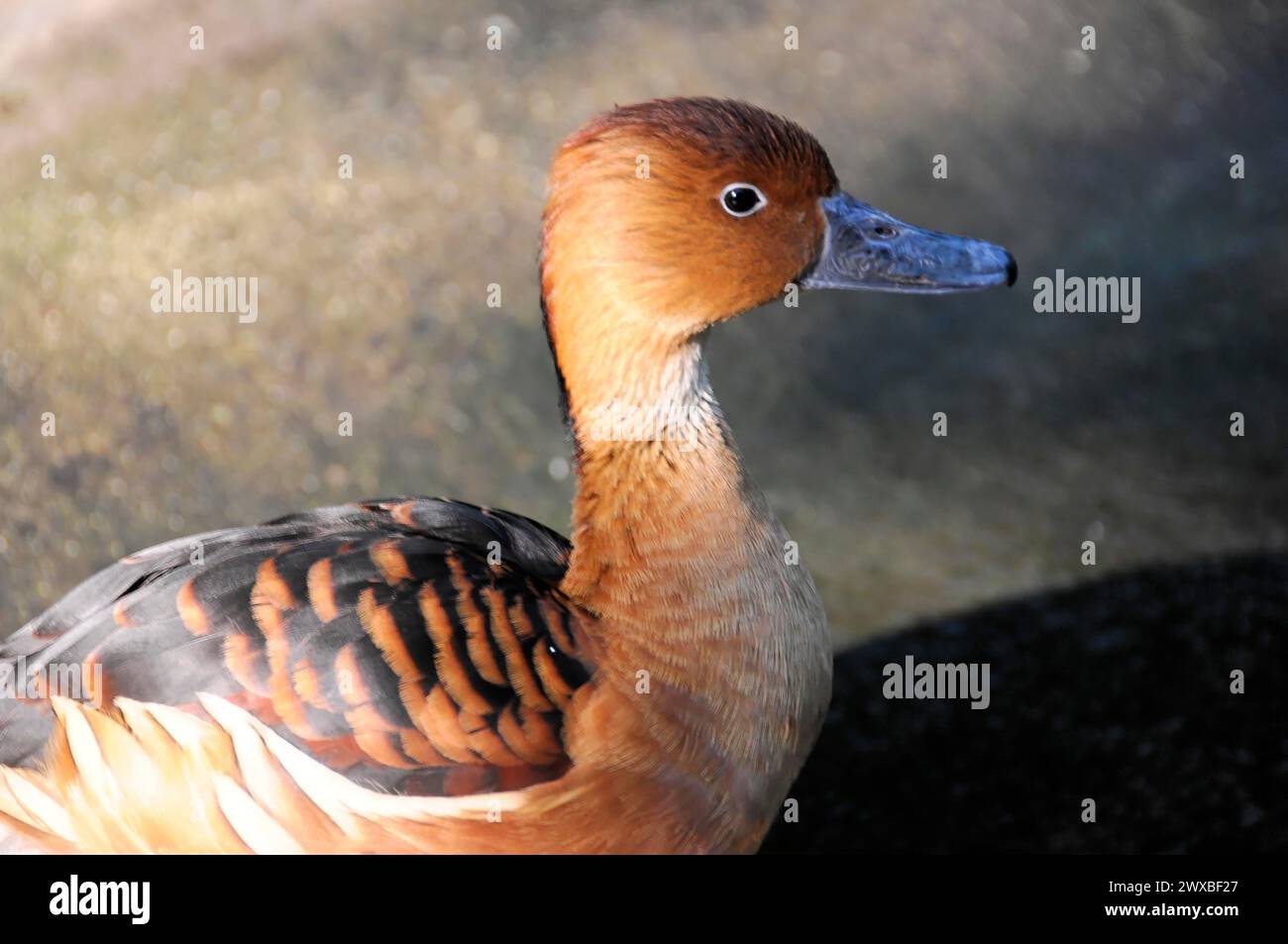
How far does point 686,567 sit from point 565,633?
0.68 ft

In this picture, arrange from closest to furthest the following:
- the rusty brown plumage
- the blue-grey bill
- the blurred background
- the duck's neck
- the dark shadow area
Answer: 1. the rusty brown plumage
2. the duck's neck
3. the blue-grey bill
4. the dark shadow area
5. the blurred background

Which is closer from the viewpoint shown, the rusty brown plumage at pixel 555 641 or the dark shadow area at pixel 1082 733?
the rusty brown plumage at pixel 555 641

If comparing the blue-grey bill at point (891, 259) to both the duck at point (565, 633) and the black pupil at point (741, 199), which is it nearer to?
the duck at point (565, 633)

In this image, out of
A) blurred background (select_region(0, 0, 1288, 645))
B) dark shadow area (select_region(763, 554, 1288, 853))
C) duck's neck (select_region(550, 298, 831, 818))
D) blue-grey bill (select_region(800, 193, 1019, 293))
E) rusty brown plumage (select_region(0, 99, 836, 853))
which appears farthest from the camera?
blurred background (select_region(0, 0, 1288, 645))

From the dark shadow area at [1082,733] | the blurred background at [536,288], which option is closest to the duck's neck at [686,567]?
the dark shadow area at [1082,733]

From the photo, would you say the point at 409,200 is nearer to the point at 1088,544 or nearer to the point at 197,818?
the point at 1088,544

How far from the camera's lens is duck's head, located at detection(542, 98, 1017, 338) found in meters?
2.16

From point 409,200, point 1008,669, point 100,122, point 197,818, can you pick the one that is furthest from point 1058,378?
point 100,122

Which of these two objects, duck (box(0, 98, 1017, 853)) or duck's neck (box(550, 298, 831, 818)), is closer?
duck (box(0, 98, 1017, 853))

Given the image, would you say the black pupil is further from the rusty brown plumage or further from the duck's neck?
the duck's neck

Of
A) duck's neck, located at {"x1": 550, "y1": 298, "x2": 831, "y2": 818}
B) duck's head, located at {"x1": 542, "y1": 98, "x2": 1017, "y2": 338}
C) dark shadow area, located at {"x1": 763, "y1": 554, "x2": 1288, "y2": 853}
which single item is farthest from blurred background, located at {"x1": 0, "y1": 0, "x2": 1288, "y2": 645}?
duck's head, located at {"x1": 542, "y1": 98, "x2": 1017, "y2": 338}

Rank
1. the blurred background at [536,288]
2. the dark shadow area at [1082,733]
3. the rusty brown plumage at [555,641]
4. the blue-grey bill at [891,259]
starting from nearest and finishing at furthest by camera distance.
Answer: the rusty brown plumage at [555,641] → the blue-grey bill at [891,259] → the dark shadow area at [1082,733] → the blurred background at [536,288]

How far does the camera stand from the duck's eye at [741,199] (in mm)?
2201

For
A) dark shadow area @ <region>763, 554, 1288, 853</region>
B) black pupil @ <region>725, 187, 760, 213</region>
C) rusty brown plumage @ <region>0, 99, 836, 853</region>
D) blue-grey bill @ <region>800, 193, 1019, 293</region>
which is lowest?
dark shadow area @ <region>763, 554, 1288, 853</region>
